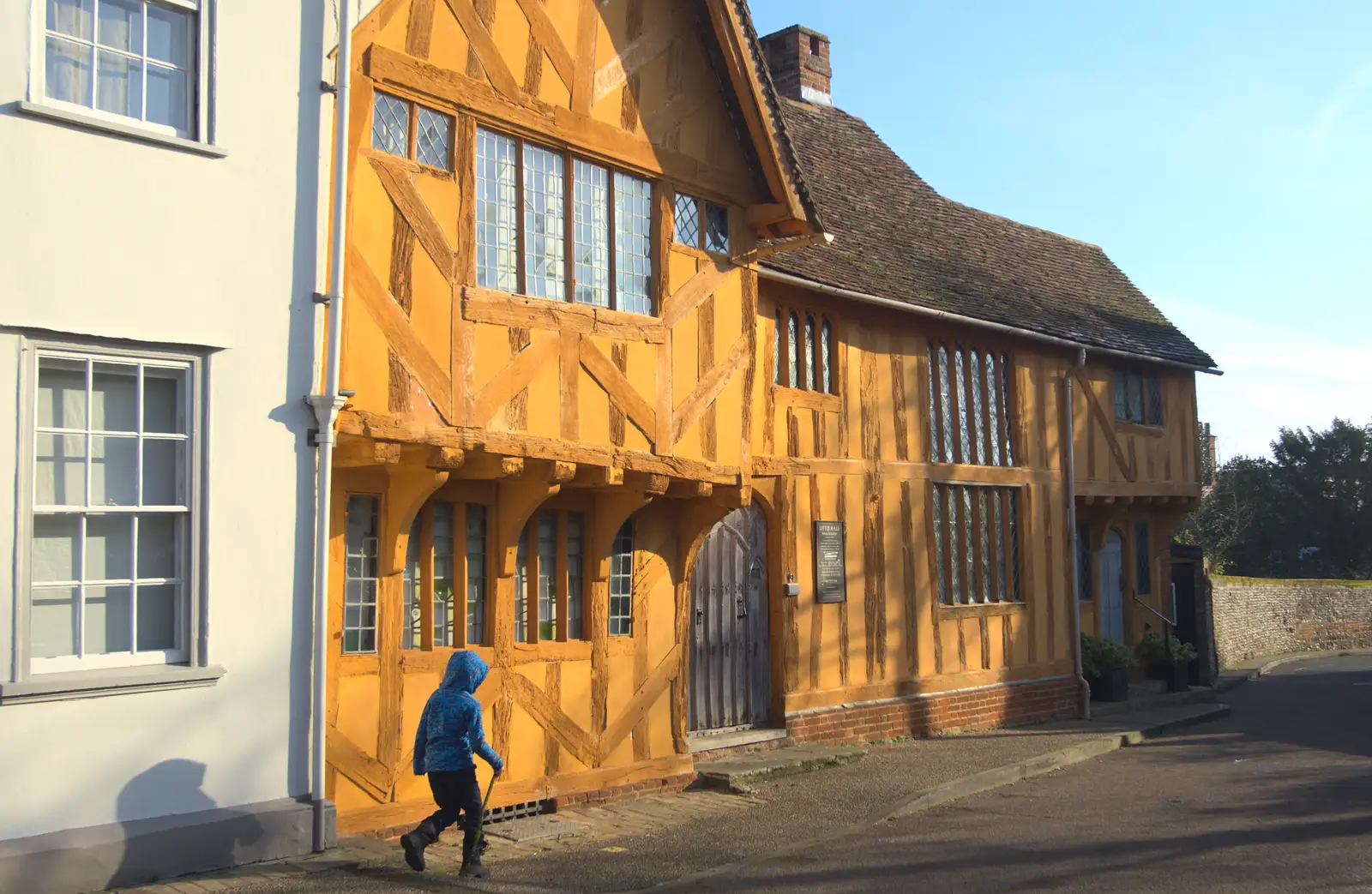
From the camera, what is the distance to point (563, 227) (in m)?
10.5

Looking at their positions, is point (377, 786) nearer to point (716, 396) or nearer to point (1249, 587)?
point (716, 396)

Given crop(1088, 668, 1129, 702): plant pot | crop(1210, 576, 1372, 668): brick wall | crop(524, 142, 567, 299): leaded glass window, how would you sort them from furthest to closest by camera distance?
crop(1210, 576, 1372, 668): brick wall → crop(1088, 668, 1129, 702): plant pot → crop(524, 142, 567, 299): leaded glass window

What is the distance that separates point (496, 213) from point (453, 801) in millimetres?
4415

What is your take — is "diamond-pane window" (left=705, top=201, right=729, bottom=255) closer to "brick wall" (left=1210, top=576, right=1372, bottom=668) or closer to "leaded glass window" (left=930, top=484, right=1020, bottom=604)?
"leaded glass window" (left=930, top=484, right=1020, bottom=604)

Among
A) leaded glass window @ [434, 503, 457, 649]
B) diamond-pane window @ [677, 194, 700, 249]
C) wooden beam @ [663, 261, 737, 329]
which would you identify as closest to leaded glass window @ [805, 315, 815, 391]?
wooden beam @ [663, 261, 737, 329]

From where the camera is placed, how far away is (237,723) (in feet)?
26.5

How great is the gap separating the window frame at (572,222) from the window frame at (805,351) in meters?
3.22

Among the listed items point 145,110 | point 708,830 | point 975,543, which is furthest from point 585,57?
point 975,543

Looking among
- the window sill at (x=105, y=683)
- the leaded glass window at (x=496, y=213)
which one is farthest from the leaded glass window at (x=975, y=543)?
the window sill at (x=105, y=683)

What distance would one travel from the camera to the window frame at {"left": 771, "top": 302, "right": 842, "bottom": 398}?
1454 centimetres

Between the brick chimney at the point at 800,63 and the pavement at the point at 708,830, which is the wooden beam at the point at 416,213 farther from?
the brick chimney at the point at 800,63

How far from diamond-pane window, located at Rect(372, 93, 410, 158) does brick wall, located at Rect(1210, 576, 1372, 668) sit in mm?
21195

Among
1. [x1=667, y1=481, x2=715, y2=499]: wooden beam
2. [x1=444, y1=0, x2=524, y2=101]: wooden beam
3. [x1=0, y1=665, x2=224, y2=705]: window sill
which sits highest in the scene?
[x1=444, y1=0, x2=524, y2=101]: wooden beam

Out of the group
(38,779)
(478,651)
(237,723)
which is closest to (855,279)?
(478,651)
